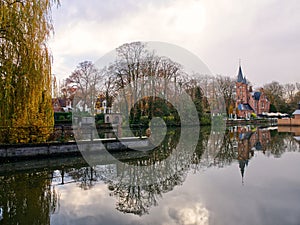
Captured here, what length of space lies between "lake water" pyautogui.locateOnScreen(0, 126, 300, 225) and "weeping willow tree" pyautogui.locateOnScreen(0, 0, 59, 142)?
Answer: 7.47 ft

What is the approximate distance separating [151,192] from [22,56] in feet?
20.4

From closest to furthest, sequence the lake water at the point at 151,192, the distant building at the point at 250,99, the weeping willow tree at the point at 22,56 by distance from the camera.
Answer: the lake water at the point at 151,192 < the weeping willow tree at the point at 22,56 < the distant building at the point at 250,99

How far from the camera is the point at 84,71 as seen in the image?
3869 centimetres

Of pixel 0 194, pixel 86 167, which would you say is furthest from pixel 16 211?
pixel 86 167

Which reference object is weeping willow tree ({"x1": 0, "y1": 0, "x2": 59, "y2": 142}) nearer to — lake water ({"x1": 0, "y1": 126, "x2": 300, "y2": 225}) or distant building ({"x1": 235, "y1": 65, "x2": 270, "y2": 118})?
lake water ({"x1": 0, "y1": 126, "x2": 300, "y2": 225})

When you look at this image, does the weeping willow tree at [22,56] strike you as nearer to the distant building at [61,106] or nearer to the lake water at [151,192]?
the lake water at [151,192]

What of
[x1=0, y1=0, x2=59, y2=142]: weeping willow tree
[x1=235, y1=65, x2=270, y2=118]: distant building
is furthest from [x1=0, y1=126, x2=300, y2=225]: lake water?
[x1=235, y1=65, x2=270, y2=118]: distant building

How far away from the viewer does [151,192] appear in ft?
23.1

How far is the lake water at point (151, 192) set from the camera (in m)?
Answer: 5.21

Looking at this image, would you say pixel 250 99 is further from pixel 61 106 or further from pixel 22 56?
pixel 22 56

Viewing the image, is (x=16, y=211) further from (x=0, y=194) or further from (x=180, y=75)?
(x=180, y=75)

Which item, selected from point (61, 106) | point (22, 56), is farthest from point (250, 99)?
point (22, 56)

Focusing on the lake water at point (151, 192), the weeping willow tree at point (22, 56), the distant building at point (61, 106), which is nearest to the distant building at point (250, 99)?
the distant building at point (61, 106)

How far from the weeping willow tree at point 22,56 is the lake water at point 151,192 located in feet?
7.47
